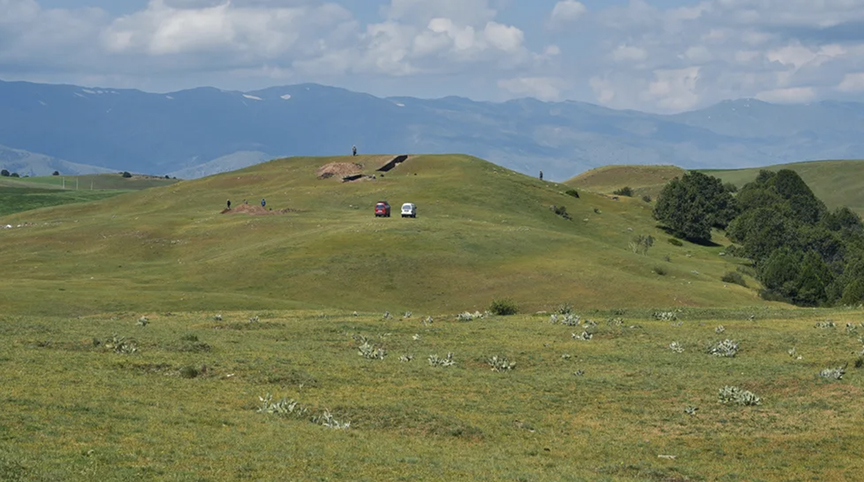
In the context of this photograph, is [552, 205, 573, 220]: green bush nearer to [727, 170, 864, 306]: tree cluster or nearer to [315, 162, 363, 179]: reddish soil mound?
[727, 170, 864, 306]: tree cluster

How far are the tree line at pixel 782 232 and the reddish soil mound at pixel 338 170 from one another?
166ft

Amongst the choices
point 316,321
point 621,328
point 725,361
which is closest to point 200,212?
point 316,321

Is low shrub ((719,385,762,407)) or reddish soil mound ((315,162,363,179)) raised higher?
reddish soil mound ((315,162,363,179))

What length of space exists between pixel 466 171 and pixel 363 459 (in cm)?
13439

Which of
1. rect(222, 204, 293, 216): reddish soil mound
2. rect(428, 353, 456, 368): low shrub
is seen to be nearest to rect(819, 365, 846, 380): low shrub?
rect(428, 353, 456, 368): low shrub

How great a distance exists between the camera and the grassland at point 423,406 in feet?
71.5

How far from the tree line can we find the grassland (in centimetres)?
4431

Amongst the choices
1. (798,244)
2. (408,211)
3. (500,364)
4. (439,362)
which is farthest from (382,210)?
(500,364)

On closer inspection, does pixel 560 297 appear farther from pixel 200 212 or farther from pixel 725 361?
pixel 200 212

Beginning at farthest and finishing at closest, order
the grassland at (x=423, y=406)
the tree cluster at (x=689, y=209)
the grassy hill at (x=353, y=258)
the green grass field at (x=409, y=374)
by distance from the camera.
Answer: the tree cluster at (x=689, y=209)
the grassy hill at (x=353, y=258)
the green grass field at (x=409, y=374)
the grassland at (x=423, y=406)

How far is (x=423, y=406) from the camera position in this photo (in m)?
29.4

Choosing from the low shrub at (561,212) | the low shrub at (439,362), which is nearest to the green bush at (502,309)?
the low shrub at (439,362)

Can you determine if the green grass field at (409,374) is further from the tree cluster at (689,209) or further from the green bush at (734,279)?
the tree cluster at (689,209)

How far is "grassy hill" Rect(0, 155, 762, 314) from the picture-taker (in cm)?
7419
